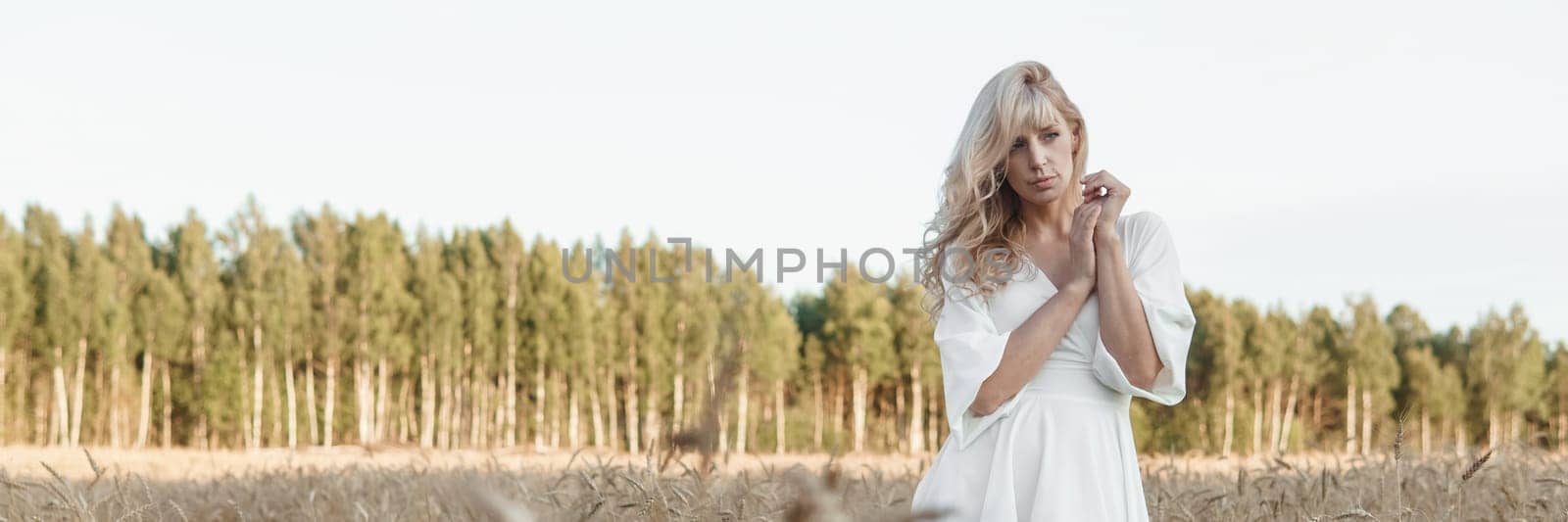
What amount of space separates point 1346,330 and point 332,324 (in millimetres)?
40568

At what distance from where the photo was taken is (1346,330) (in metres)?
52.4

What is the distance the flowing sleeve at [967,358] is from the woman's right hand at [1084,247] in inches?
8.7

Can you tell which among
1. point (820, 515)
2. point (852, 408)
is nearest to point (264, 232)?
point (852, 408)

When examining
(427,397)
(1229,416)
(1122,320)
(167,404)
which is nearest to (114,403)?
(167,404)

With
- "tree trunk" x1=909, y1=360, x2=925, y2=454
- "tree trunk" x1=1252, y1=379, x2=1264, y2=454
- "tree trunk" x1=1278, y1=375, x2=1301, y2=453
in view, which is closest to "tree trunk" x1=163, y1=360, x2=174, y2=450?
"tree trunk" x1=909, y1=360, x2=925, y2=454

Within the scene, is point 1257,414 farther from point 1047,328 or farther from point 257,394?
point 1047,328

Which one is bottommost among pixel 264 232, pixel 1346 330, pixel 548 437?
pixel 548 437

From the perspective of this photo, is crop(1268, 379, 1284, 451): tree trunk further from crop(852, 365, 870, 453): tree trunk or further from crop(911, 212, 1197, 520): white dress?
crop(911, 212, 1197, 520): white dress

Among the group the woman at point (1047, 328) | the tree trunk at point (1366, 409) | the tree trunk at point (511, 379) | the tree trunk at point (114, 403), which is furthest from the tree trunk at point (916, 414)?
the woman at point (1047, 328)

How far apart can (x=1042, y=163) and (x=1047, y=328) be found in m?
0.44

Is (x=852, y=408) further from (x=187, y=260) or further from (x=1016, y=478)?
(x=1016, y=478)

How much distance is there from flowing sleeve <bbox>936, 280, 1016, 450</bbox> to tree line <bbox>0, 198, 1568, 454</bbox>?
32.2 metres

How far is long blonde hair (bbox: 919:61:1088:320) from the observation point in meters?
3.04

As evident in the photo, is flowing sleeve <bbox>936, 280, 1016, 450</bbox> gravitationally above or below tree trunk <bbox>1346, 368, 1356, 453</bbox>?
above
